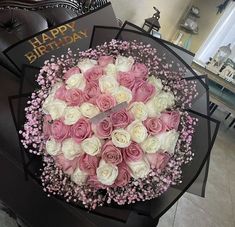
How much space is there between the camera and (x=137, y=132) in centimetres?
66

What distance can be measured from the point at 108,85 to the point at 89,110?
79 mm

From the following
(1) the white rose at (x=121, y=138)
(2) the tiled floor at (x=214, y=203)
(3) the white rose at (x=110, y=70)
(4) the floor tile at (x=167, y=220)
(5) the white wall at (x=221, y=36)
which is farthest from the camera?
(5) the white wall at (x=221, y=36)

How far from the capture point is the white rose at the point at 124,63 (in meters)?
0.76

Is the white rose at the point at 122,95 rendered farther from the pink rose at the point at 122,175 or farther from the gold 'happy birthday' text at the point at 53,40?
the gold 'happy birthday' text at the point at 53,40

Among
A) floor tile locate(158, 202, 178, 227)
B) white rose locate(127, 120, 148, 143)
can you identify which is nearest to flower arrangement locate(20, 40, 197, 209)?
white rose locate(127, 120, 148, 143)

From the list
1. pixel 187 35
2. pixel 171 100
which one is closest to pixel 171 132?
pixel 171 100

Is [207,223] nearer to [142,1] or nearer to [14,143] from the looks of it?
[14,143]

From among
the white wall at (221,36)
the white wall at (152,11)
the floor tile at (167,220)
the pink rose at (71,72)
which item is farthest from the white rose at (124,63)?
the white wall at (221,36)

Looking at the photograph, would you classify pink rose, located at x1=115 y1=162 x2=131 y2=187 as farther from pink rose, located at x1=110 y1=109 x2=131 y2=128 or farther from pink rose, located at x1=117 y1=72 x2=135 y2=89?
pink rose, located at x1=117 y1=72 x2=135 y2=89

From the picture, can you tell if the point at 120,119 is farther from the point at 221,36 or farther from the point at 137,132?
the point at 221,36

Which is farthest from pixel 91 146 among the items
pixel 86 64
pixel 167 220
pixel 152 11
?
pixel 152 11

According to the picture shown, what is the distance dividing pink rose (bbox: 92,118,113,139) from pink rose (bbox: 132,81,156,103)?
0.10 metres

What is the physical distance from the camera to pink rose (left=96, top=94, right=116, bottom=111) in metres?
0.67

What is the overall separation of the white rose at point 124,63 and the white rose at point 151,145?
0.66 feet
